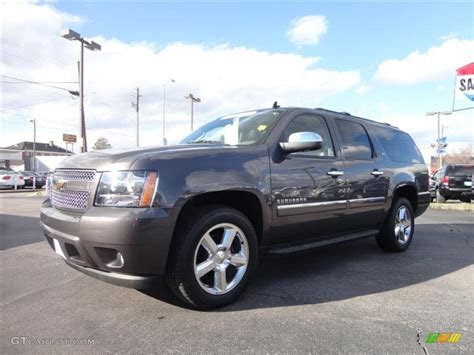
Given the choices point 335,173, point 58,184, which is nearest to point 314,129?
point 335,173

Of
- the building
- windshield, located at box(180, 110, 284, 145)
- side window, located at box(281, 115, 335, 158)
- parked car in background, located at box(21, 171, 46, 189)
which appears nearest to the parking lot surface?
side window, located at box(281, 115, 335, 158)

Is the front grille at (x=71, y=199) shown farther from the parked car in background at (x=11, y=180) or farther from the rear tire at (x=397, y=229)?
the parked car in background at (x=11, y=180)

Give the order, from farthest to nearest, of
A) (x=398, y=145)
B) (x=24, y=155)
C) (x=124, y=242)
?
(x=24, y=155) → (x=398, y=145) → (x=124, y=242)

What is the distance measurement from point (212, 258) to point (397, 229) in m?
3.45

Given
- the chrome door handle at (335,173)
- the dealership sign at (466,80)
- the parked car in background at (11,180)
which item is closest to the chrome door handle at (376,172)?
the chrome door handle at (335,173)

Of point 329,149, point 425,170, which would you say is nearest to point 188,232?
point 329,149

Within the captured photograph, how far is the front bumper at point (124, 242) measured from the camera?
2994 millimetres

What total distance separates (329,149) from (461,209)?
9.67 m

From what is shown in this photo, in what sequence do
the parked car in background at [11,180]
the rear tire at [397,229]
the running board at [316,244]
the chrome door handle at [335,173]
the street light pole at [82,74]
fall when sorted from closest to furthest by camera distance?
the running board at [316,244], the chrome door handle at [335,173], the rear tire at [397,229], the street light pole at [82,74], the parked car in background at [11,180]

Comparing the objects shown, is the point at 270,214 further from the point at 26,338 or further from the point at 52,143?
the point at 52,143

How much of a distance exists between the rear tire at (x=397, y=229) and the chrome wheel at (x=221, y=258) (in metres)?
2.87

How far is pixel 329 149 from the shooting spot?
4738mm

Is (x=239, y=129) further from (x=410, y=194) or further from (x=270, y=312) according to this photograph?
(x=410, y=194)

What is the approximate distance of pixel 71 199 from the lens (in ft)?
11.3
